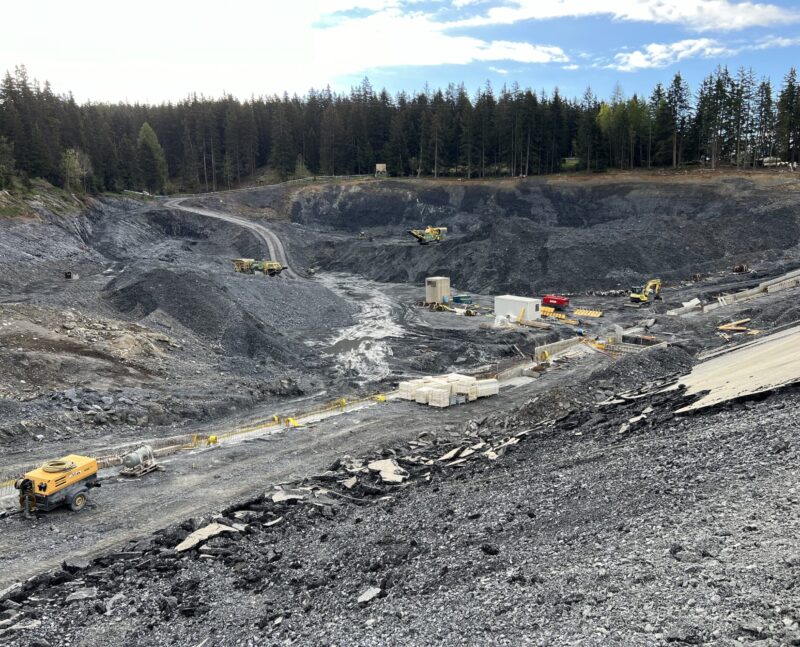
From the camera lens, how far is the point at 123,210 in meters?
65.2

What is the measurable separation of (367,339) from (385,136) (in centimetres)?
5694

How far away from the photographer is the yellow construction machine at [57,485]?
14688 millimetres

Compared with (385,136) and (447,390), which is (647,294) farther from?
(385,136)

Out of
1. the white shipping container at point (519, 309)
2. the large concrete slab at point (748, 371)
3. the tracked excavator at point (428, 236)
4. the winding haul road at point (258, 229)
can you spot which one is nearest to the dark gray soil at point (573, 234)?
the tracked excavator at point (428, 236)

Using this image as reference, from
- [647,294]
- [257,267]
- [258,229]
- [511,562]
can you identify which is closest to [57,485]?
[511,562]

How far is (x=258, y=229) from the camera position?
212 ft

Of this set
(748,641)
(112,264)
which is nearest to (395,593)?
(748,641)

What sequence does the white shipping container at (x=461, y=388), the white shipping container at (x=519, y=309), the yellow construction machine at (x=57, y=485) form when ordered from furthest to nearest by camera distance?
Answer: 1. the white shipping container at (x=519, y=309)
2. the white shipping container at (x=461, y=388)
3. the yellow construction machine at (x=57, y=485)

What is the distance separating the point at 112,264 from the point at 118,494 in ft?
118

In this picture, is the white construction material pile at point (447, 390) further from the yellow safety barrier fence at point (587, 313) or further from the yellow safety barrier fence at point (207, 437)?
the yellow safety barrier fence at point (587, 313)

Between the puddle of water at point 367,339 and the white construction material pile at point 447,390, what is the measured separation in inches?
136

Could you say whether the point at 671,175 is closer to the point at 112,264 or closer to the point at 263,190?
the point at 263,190

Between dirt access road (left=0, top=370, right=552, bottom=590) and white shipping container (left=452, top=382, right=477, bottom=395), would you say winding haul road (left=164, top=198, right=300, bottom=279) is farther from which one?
dirt access road (left=0, top=370, right=552, bottom=590)

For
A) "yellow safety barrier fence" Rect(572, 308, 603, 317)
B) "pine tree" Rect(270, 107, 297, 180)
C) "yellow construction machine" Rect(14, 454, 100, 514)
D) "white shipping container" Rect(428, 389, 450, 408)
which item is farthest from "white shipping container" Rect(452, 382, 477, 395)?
"pine tree" Rect(270, 107, 297, 180)
